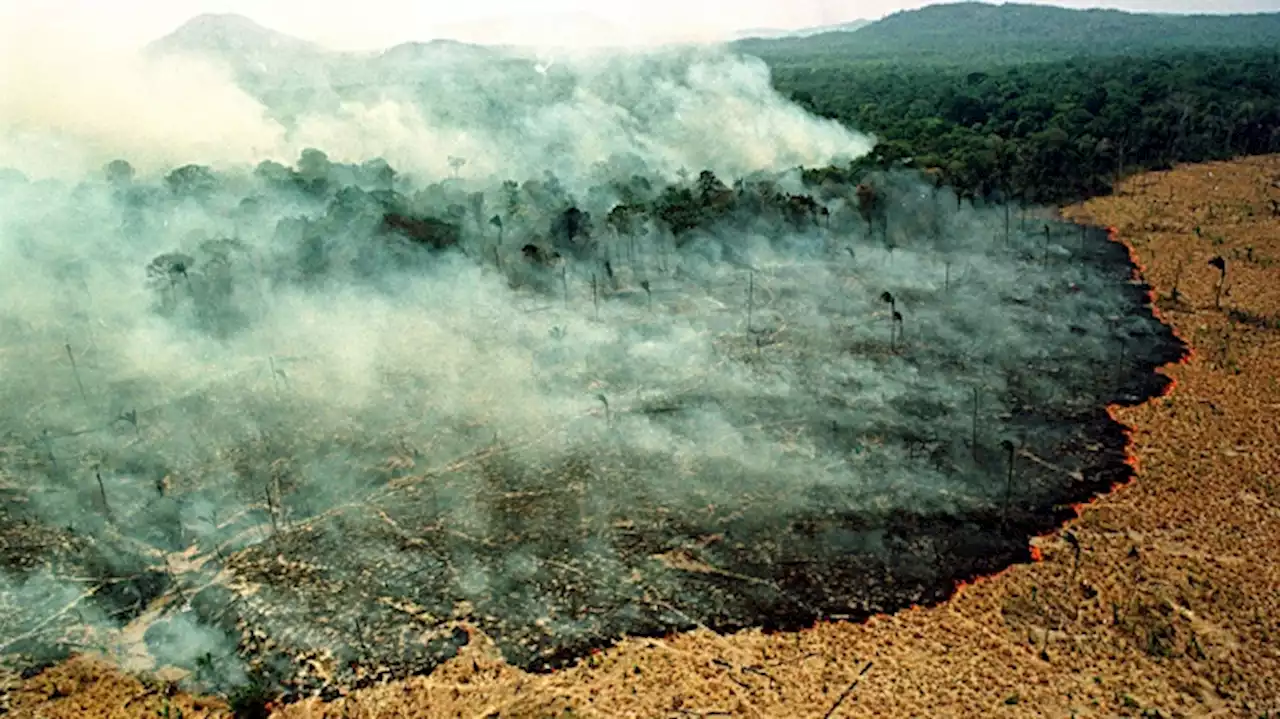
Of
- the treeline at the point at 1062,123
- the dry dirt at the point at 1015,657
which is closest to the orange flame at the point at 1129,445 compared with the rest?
the dry dirt at the point at 1015,657

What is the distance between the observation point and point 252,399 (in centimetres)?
3788

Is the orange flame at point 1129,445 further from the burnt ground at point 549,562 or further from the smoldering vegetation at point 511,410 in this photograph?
the smoldering vegetation at point 511,410

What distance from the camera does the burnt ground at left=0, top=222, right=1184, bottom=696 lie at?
2464 cm

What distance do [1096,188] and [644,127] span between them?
39.5 metres

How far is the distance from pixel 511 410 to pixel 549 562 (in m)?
10.4

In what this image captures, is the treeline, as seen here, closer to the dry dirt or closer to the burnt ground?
the dry dirt

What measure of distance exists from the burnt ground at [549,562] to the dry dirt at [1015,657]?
0.86m

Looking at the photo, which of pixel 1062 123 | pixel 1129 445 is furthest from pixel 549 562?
pixel 1062 123

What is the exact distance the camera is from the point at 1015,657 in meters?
23.2

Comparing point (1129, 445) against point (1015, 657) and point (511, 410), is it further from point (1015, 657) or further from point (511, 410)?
point (511, 410)

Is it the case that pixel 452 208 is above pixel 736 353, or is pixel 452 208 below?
above

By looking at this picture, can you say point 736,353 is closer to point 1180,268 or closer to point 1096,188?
point 1180,268

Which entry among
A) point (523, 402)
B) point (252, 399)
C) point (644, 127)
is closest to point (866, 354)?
point (523, 402)

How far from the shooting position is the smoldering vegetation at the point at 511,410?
26047 mm
